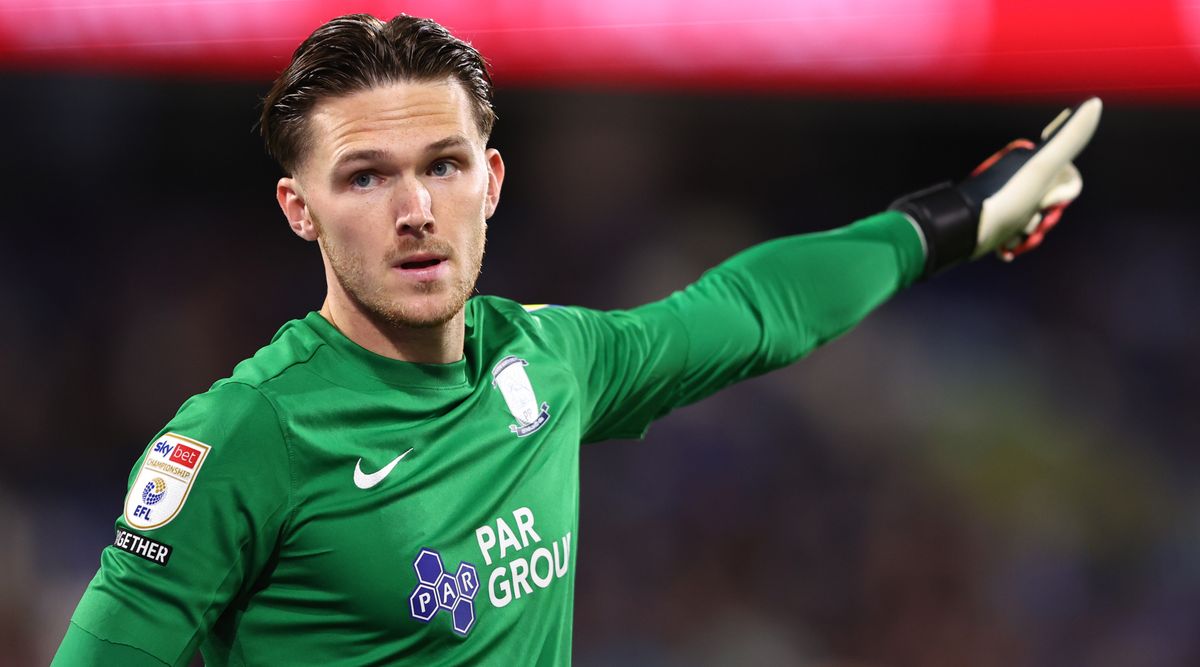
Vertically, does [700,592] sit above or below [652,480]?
below

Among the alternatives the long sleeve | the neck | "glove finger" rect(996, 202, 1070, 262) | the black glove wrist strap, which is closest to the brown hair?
the neck

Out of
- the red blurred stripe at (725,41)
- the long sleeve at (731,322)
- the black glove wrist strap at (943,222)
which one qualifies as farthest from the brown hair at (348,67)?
the red blurred stripe at (725,41)

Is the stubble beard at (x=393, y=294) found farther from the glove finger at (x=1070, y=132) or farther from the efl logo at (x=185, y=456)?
the glove finger at (x=1070, y=132)

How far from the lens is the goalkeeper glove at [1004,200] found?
2.65m

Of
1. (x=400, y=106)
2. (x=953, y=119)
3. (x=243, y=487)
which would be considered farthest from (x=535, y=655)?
(x=953, y=119)

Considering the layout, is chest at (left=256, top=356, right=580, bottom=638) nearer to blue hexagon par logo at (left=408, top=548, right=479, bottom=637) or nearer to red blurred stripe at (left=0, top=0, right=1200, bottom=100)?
blue hexagon par logo at (left=408, top=548, right=479, bottom=637)

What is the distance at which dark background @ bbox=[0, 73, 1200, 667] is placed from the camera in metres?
5.27

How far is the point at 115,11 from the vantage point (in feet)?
14.0

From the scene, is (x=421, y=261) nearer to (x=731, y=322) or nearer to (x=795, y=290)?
(x=731, y=322)

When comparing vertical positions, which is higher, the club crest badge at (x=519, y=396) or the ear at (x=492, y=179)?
the ear at (x=492, y=179)

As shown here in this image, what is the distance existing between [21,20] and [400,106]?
324 centimetres

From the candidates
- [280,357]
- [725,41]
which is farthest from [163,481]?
[725,41]

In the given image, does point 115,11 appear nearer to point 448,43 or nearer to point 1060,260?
point 448,43

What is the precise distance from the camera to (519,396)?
1.93 metres
